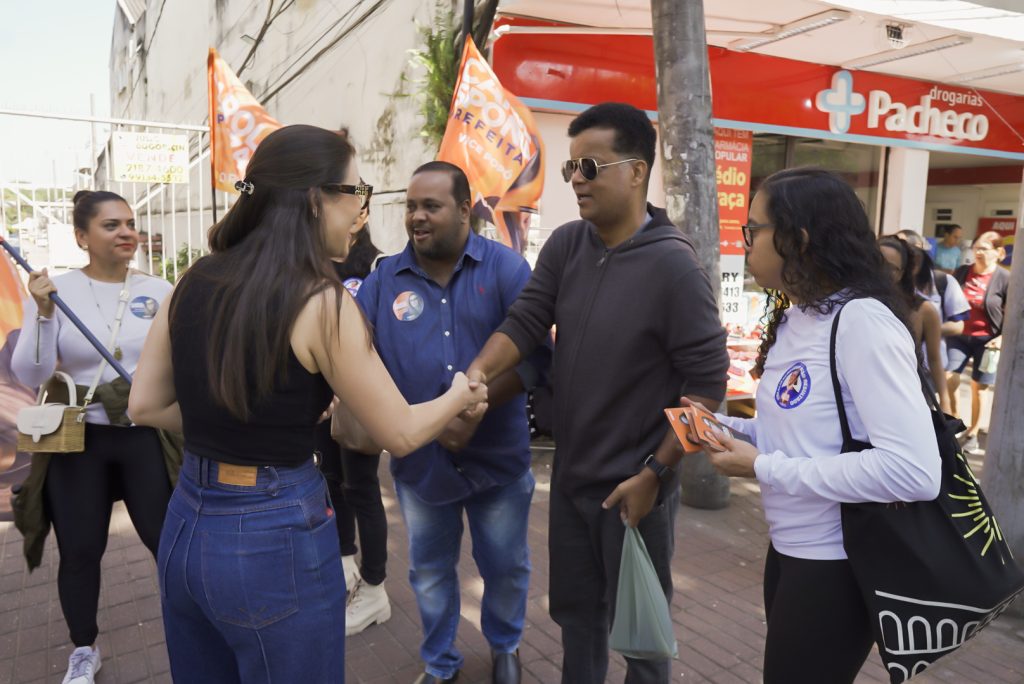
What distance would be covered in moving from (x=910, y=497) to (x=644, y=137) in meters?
1.25

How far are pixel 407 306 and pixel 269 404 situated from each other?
117 cm

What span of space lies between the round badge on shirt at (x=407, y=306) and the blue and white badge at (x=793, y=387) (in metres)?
1.36

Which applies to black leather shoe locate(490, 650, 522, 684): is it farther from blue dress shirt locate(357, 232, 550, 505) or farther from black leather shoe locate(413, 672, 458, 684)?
blue dress shirt locate(357, 232, 550, 505)

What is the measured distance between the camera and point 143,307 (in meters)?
3.04

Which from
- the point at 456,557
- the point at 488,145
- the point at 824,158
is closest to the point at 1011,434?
the point at 456,557

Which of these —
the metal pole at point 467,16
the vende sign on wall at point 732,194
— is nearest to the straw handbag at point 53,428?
the metal pole at point 467,16

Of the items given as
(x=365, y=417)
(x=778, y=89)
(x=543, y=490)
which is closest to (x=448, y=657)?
(x=365, y=417)

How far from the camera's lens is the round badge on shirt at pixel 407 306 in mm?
2701

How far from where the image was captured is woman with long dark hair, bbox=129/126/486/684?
1563mm

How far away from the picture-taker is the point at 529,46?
22.7ft

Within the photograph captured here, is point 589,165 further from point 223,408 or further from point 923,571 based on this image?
point 923,571

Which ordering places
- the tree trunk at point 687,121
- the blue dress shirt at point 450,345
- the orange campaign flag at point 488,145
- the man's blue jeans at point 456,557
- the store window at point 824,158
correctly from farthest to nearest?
the store window at point 824,158 < the orange campaign flag at point 488,145 < the tree trunk at point 687,121 < the man's blue jeans at point 456,557 < the blue dress shirt at point 450,345

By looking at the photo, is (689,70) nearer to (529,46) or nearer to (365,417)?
(529,46)

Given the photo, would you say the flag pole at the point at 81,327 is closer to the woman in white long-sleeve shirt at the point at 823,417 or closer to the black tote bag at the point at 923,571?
the woman in white long-sleeve shirt at the point at 823,417
